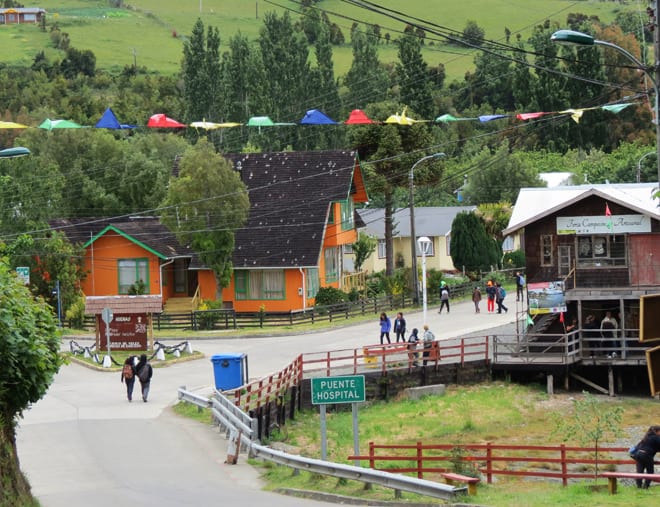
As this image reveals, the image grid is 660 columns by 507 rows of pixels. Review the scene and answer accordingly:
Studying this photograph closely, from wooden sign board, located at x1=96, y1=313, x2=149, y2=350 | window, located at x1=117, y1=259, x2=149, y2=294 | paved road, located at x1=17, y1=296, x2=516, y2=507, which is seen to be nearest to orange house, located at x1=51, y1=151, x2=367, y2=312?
window, located at x1=117, y1=259, x2=149, y2=294

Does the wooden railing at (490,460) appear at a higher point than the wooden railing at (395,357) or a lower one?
lower

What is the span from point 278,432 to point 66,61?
147 metres

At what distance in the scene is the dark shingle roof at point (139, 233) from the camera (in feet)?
189

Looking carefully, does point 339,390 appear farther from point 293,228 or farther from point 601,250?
point 293,228

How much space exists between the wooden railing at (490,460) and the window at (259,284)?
2678cm

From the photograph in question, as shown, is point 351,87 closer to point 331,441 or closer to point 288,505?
point 331,441

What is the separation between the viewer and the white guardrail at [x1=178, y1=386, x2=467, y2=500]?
63.8 ft

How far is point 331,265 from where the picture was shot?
61.7m

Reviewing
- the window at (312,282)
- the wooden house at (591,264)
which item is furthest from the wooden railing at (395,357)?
the window at (312,282)

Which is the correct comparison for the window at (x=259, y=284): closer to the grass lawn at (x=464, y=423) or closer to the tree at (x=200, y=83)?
the grass lawn at (x=464, y=423)

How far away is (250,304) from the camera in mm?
57406

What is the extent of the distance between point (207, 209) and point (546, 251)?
16972 millimetres

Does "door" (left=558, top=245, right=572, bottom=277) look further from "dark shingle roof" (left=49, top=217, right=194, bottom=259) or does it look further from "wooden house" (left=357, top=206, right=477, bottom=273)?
"wooden house" (left=357, top=206, right=477, bottom=273)

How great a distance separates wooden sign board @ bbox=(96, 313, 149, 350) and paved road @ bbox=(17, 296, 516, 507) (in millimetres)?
2099
